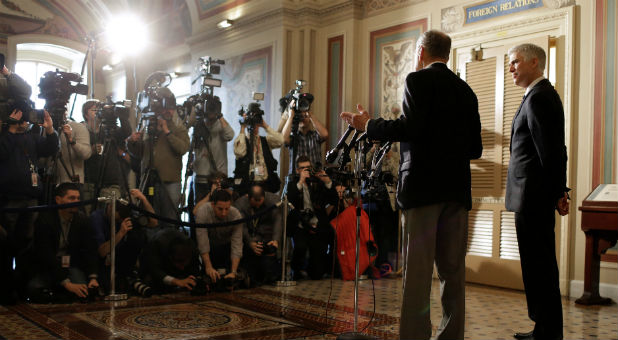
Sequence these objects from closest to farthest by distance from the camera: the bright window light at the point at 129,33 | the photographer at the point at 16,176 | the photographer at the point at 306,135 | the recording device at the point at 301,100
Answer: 1. the photographer at the point at 16,176
2. the recording device at the point at 301,100
3. the photographer at the point at 306,135
4. the bright window light at the point at 129,33

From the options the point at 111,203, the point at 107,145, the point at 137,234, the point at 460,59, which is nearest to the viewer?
the point at 111,203

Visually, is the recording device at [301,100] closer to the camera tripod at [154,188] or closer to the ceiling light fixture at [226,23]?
the camera tripod at [154,188]

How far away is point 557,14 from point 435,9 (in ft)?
4.47

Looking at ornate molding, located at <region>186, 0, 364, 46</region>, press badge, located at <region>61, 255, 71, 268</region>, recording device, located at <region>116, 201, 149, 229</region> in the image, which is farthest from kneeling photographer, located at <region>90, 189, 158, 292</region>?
ornate molding, located at <region>186, 0, 364, 46</region>

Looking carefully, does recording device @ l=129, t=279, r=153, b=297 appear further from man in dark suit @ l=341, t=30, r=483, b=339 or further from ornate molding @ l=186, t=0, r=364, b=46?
ornate molding @ l=186, t=0, r=364, b=46

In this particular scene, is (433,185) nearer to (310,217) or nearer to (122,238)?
(122,238)

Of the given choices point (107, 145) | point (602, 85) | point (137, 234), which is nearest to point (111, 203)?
point (137, 234)

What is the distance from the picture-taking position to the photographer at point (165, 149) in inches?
221

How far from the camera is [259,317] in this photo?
3912mm

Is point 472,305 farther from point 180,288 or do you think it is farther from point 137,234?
point 137,234

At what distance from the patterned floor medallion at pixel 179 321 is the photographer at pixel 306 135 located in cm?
251

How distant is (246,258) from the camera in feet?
17.9

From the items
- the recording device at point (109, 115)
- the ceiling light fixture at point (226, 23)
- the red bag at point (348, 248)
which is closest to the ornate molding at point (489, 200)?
the red bag at point (348, 248)

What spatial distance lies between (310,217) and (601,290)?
2.59 m
